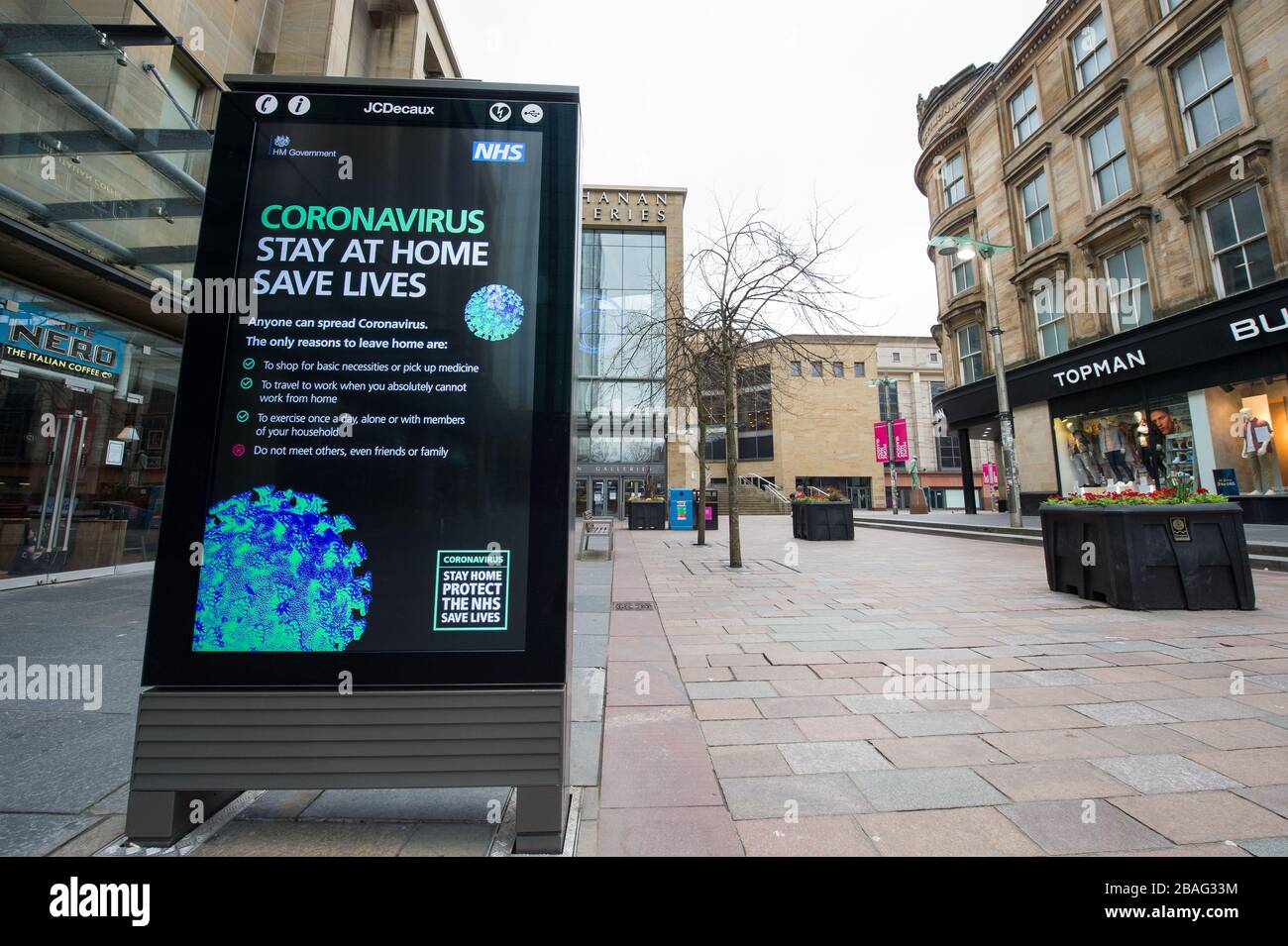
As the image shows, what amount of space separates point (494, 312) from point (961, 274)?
81.9ft

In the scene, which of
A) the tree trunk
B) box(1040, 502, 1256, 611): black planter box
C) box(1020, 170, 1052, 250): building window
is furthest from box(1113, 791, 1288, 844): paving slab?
box(1020, 170, 1052, 250): building window

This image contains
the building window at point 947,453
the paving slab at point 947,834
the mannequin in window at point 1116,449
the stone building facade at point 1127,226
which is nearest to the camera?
the paving slab at point 947,834

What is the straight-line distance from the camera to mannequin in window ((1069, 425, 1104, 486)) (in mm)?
15756

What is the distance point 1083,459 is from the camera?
16078 mm

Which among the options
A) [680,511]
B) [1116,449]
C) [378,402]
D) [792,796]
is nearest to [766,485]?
[680,511]

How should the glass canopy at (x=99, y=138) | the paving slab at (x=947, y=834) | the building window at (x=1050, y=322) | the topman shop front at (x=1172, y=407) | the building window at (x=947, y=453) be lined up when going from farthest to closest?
1. the building window at (x=947, y=453)
2. the building window at (x=1050, y=322)
3. the topman shop front at (x=1172, y=407)
4. the glass canopy at (x=99, y=138)
5. the paving slab at (x=947, y=834)

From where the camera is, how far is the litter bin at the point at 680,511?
72.3 feet

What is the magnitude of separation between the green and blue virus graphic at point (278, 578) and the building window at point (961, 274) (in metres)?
25.0

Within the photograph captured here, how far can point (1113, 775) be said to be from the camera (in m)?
2.38

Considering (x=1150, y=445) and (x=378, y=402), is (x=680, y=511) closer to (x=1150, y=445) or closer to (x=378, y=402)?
(x=1150, y=445)

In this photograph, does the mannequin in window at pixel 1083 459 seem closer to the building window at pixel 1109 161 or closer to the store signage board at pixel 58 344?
the building window at pixel 1109 161

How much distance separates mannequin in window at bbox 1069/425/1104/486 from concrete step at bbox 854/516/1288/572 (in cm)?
357

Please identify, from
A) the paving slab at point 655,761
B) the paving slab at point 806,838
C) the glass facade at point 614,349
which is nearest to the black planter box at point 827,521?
the paving slab at point 655,761

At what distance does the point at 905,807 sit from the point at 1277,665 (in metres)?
4.10
